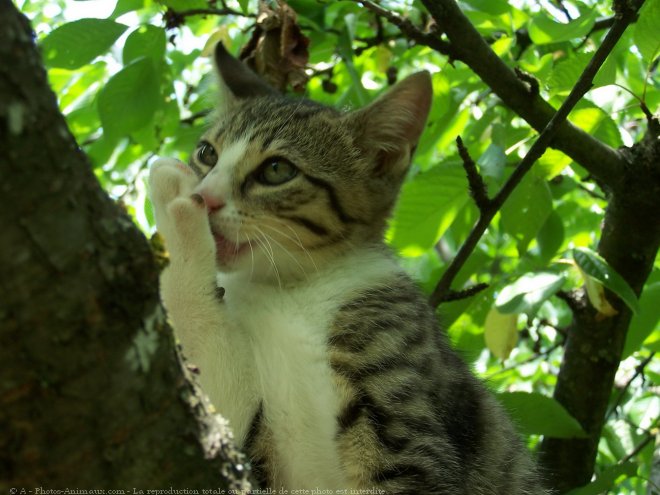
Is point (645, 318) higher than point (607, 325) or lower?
higher

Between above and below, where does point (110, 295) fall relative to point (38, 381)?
above

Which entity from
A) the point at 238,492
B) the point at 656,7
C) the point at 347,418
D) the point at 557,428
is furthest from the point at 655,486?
the point at 238,492

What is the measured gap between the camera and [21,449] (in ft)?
4.16

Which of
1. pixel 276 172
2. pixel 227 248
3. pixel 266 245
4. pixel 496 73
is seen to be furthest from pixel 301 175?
pixel 496 73

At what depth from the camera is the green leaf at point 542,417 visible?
326cm

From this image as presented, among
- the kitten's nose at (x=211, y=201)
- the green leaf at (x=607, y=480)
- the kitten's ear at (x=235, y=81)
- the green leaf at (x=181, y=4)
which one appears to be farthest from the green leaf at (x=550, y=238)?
the green leaf at (x=181, y=4)

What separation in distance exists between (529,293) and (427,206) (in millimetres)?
770

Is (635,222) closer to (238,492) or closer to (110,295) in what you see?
(238,492)

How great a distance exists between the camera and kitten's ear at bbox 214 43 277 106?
395cm

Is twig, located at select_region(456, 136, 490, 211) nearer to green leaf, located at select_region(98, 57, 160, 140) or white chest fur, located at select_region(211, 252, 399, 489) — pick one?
white chest fur, located at select_region(211, 252, 399, 489)

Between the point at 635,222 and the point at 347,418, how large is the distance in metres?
1.93

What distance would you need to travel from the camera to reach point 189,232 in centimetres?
274

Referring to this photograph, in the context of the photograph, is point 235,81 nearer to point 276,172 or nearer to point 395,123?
point 276,172

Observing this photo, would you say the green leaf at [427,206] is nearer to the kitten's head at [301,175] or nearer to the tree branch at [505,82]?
the kitten's head at [301,175]
